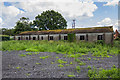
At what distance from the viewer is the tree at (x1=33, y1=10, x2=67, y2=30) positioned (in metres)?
40.3

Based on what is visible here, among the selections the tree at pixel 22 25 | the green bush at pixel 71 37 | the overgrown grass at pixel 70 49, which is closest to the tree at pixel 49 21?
the tree at pixel 22 25

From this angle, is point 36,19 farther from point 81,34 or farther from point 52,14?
point 81,34

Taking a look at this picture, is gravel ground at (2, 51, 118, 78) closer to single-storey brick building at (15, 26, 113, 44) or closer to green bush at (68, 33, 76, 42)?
single-storey brick building at (15, 26, 113, 44)

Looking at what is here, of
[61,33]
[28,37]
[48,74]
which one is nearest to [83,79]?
[48,74]

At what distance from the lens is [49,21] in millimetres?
40094

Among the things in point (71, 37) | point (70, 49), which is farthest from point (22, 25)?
point (70, 49)

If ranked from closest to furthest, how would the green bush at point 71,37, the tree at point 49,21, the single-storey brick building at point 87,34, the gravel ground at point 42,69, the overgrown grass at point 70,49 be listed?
the gravel ground at point 42,69, the overgrown grass at point 70,49, the single-storey brick building at point 87,34, the green bush at point 71,37, the tree at point 49,21

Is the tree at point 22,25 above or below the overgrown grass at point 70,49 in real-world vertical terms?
above

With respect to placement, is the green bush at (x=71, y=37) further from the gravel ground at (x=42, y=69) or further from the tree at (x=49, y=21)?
the tree at (x=49, y=21)

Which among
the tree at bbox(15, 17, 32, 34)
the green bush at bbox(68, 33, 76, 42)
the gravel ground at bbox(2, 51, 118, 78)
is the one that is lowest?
the gravel ground at bbox(2, 51, 118, 78)

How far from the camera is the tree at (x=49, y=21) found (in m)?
40.3

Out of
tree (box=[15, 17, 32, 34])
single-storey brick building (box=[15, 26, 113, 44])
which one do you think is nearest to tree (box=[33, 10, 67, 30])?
tree (box=[15, 17, 32, 34])

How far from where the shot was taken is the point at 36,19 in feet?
139

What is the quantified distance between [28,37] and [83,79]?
27879 millimetres
